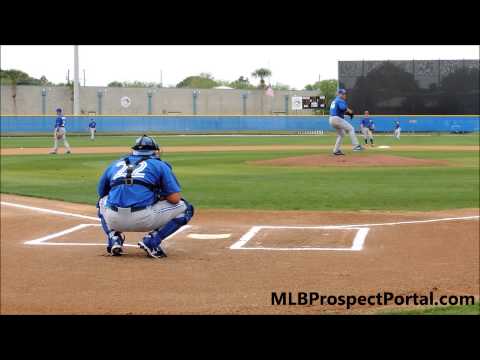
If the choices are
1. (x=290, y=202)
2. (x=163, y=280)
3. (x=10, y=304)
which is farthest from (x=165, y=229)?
(x=290, y=202)

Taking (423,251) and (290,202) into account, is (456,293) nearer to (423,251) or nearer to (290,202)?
(423,251)

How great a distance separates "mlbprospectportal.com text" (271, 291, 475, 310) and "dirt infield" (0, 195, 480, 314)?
0.10 m

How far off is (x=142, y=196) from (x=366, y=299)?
2.50 metres

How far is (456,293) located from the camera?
6211mm

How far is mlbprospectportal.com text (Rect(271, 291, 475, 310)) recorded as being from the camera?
579 centimetres

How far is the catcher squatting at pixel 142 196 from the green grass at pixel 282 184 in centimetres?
570

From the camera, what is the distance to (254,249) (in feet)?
28.6

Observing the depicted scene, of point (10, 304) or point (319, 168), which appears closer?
point (10, 304)

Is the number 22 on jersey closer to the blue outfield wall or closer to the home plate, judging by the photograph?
the home plate

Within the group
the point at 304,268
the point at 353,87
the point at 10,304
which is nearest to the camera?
the point at 10,304

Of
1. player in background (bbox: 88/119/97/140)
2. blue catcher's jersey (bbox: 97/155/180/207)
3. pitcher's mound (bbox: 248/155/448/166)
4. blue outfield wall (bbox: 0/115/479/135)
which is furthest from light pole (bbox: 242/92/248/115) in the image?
blue catcher's jersey (bbox: 97/155/180/207)

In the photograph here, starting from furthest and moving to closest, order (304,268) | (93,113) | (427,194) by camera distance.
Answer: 1. (93,113)
2. (427,194)
3. (304,268)

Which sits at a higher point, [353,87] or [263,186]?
[353,87]

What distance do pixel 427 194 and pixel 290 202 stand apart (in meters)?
3.30
